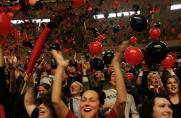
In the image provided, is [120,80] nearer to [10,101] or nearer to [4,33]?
[10,101]

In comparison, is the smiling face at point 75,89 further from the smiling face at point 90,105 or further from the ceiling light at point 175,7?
the ceiling light at point 175,7

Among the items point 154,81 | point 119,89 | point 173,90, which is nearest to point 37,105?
point 119,89

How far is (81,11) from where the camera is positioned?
50.9ft

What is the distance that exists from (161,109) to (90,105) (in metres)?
0.66

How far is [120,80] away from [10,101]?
3.74 feet

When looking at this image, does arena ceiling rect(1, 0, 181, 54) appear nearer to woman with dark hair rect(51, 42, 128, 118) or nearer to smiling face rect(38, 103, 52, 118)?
smiling face rect(38, 103, 52, 118)

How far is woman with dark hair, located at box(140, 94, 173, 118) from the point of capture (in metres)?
3.47

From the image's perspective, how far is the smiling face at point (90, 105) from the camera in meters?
3.42

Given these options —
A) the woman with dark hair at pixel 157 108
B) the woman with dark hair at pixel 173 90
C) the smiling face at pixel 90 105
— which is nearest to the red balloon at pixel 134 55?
the woman with dark hair at pixel 173 90

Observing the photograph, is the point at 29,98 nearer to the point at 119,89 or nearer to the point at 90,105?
the point at 90,105

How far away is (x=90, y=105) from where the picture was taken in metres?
3.46

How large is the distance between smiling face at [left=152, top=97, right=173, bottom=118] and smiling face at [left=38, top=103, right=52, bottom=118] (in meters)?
0.98

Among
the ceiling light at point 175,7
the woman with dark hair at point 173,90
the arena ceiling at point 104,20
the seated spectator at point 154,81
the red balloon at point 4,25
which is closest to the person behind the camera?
the red balloon at point 4,25

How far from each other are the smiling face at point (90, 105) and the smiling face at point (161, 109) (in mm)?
527
